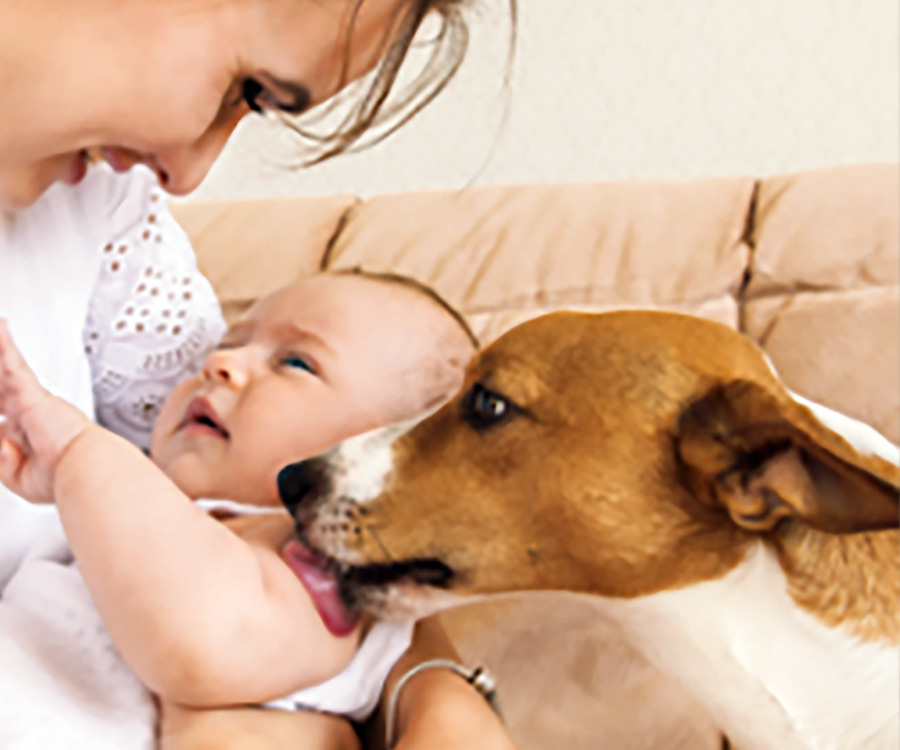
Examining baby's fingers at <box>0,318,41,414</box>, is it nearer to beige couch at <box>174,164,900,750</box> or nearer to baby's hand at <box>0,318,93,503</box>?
baby's hand at <box>0,318,93,503</box>

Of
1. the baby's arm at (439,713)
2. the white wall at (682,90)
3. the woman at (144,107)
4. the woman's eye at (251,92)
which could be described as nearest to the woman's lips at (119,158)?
the woman at (144,107)

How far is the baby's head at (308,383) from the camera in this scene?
110 centimetres

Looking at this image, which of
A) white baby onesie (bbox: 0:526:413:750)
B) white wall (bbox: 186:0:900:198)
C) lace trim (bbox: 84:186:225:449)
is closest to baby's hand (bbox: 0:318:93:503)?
white baby onesie (bbox: 0:526:413:750)

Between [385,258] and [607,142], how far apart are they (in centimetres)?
92

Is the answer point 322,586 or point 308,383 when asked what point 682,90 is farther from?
point 322,586

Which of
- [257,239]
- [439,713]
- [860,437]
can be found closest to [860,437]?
[860,437]

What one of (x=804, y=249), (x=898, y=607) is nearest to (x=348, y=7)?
(x=898, y=607)

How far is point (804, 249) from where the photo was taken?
1.62 metres

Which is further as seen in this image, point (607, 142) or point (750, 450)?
point (607, 142)

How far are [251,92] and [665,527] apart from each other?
63 cm

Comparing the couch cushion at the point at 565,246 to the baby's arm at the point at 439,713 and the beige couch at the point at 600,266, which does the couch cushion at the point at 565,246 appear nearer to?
the beige couch at the point at 600,266

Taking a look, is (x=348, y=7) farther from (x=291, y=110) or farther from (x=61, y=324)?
(x=61, y=324)

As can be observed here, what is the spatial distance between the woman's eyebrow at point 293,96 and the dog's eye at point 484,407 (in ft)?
1.19

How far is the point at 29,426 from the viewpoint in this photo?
2.93 feet
